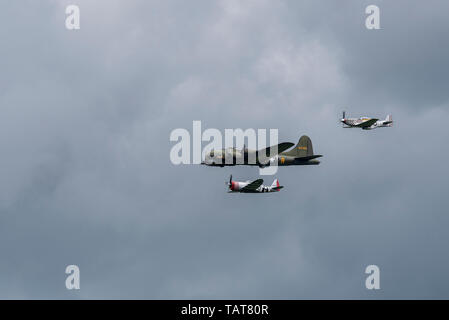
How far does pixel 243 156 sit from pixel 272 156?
6.90 meters

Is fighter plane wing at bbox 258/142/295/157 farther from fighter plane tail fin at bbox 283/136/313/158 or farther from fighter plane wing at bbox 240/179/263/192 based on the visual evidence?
fighter plane tail fin at bbox 283/136/313/158

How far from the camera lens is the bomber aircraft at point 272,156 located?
179 meters

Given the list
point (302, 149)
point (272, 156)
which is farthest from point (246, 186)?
point (302, 149)

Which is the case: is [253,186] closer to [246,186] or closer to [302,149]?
[246,186]

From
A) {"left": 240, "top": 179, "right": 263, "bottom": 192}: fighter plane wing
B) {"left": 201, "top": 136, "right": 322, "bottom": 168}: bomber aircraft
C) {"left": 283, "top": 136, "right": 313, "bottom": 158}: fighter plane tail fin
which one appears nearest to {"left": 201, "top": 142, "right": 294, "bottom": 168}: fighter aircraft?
{"left": 201, "top": 136, "right": 322, "bottom": 168}: bomber aircraft

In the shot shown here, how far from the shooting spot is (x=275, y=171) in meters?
187

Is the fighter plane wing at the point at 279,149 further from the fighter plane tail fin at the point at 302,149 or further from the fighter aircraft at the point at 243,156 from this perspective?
the fighter plane tail fin at the point at 302,149

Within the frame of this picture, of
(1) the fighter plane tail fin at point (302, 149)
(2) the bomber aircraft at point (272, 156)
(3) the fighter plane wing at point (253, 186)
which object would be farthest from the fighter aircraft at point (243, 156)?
(1) the fighter plane tail fin at point (302, 149)

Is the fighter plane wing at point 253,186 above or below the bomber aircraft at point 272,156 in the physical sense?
below

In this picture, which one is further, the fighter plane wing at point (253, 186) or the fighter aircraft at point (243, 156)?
the fighter plane wing at point (253, 186)

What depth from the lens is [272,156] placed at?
601 feet
